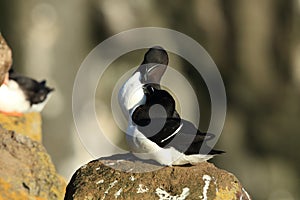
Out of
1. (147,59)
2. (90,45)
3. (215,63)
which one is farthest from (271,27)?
(147,59)

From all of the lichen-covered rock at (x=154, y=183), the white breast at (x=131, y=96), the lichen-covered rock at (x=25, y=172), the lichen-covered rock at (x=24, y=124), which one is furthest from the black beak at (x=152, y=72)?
the lichen-covered rock at (x=24, y=124)

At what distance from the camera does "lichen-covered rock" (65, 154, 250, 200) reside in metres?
7.26

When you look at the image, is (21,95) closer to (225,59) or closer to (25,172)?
(25,172)

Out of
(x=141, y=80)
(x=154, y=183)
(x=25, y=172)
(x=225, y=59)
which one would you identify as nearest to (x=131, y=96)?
(x=141, y=80)

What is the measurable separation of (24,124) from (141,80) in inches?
136

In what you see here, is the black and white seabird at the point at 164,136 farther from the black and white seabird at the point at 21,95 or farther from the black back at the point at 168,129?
the black and white seabird at the point at 21,95

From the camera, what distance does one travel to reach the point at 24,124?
11.2m

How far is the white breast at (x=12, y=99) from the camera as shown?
12.8 m

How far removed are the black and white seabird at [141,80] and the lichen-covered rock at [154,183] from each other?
0.61m

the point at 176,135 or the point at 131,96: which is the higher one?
the point at 131,96

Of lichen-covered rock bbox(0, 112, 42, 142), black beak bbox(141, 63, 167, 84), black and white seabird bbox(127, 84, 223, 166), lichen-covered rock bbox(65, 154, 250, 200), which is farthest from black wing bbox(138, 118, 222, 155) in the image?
lichen-covered rock bbox(0, 112, 42, 142)

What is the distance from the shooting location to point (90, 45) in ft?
70.5

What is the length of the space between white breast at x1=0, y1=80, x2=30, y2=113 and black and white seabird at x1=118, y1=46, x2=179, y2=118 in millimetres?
4164

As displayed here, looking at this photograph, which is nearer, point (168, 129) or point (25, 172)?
point (168, 129)
